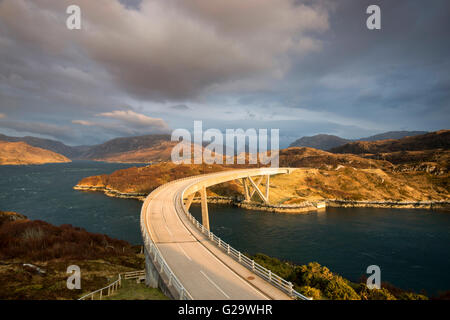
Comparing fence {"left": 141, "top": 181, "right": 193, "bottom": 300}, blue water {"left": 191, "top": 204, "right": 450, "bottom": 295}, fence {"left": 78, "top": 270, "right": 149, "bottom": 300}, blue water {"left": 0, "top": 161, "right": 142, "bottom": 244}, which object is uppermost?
fence {"left": 141, "top": 181, "right": 193, "bottom": 300}

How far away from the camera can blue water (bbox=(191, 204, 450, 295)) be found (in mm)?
35875

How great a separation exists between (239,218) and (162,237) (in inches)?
1760

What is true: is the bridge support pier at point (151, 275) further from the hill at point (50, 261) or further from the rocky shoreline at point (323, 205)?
the rocky shoreline at point (323, 205)

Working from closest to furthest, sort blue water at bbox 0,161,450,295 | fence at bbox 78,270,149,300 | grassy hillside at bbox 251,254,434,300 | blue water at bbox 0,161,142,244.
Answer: fence at bbox 78,270,149,300 < grassy hillside at bbox 251,254,434,300 < blue water at bbox 0,161,450,295 < blue water at bbox 0,161,142,244

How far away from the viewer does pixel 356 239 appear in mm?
49750

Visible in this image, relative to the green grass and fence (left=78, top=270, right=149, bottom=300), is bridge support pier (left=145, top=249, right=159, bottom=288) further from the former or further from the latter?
fence (left=78, top=270, right=149, bottom=300)

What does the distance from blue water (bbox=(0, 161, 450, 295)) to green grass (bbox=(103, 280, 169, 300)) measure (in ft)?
90.5

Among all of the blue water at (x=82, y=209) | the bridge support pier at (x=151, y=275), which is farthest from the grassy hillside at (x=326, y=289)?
the blue water at (x=82, y=209)

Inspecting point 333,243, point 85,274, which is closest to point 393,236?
point 333,243

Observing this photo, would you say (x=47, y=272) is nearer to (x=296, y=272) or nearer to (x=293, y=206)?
(x=296, y=272)

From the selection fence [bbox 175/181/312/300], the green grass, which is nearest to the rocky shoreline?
fence [bbox 175/181/312/300]

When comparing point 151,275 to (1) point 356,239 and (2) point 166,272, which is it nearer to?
(2) point 166,272

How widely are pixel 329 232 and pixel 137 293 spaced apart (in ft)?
166
